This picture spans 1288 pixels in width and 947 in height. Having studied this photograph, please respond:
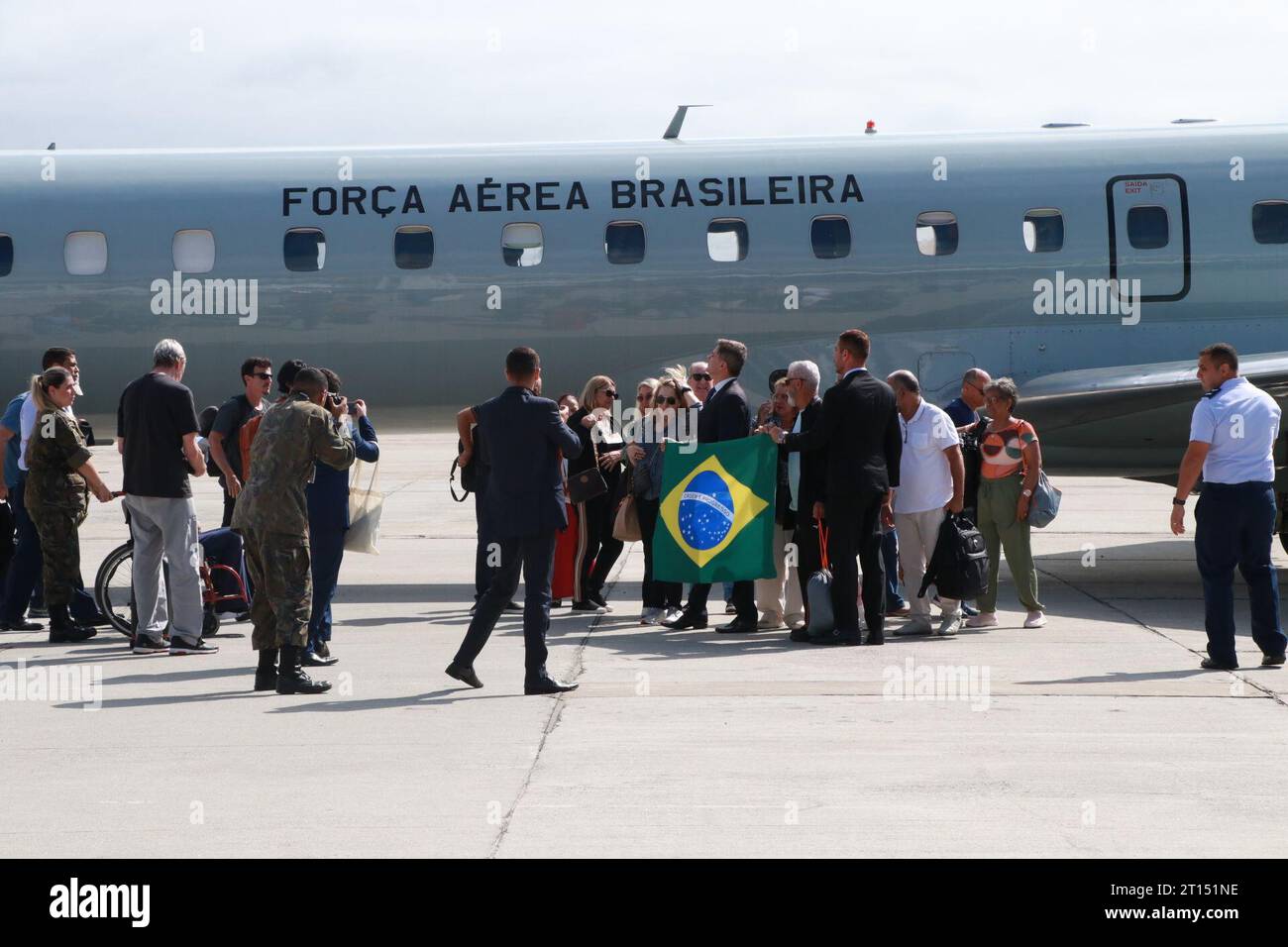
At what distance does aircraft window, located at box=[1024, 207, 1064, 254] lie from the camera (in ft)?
45.4

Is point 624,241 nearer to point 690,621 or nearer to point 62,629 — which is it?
point 690,621

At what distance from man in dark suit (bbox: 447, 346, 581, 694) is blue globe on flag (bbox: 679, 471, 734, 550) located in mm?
2436

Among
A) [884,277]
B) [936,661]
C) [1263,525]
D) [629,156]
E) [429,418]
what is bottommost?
[936,661]

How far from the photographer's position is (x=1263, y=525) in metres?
9.45

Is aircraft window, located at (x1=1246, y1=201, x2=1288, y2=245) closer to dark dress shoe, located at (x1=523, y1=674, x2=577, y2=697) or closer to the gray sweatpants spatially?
dark dress shoe, located at (x1=523, y1=674, x2=577, y2=697)

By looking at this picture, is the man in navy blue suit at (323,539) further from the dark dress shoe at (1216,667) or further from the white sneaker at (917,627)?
the dark dress shoe at (1216,667)

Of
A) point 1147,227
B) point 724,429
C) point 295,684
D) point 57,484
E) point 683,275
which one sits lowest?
point 295,684

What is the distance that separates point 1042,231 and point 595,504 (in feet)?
15.9

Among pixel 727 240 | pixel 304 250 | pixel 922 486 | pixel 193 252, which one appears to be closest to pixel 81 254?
pixel 193 252

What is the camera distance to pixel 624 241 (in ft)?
45.8

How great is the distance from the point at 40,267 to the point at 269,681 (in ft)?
21.8
